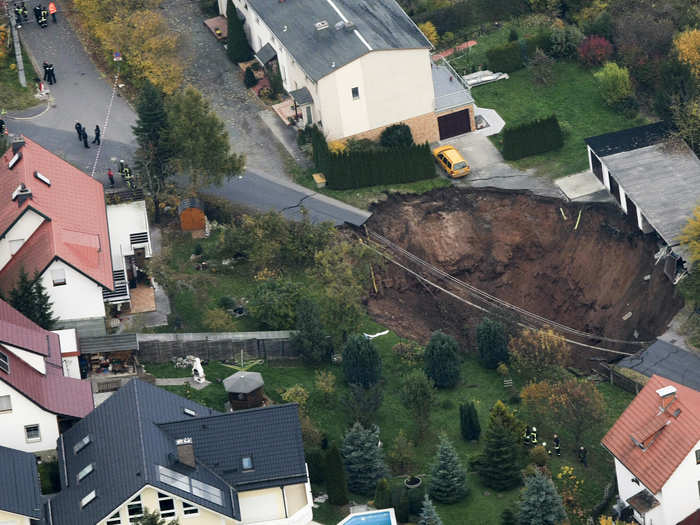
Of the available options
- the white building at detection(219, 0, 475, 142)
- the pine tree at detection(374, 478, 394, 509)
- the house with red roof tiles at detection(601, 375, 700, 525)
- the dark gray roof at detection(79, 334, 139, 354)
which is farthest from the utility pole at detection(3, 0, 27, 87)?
the house with red roof tiles at detection(601, 375, 700, 525)

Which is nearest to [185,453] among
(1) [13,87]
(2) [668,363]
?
(2) [668,363]

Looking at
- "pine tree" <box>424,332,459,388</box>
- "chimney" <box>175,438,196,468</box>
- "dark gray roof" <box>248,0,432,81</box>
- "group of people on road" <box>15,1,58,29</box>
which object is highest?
"group of people on road" <box>15,1,58,29</box>

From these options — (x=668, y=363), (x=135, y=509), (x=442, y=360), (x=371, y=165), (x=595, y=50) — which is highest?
(x=595, y=50)

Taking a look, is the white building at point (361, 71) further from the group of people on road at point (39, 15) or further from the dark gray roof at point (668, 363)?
the dark gray roof at point (668, 363)

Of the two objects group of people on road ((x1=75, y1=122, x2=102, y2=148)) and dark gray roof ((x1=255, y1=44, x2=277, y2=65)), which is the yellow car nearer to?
dark gray roof ((x1=255, y1=44, x2=277, y2=65))

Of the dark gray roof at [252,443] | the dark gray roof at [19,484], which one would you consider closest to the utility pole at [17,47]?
the dark gray roof at [19,484]

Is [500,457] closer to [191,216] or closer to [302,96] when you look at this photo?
[191,216]
